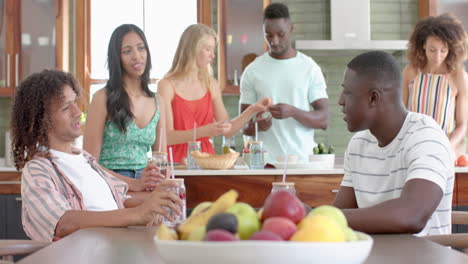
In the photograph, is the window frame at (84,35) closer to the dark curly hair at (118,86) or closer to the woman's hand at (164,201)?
the dark curly hair at (118,86)

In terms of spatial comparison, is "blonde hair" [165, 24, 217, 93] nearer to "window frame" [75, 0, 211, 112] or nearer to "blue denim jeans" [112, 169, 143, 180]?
"blue denim jeans" [112, 169, 143, 180]

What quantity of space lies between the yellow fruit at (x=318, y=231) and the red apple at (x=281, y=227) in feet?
0.05

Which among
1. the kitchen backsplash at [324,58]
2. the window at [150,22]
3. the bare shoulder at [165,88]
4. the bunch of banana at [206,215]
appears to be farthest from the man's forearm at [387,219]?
the window at [150,22]

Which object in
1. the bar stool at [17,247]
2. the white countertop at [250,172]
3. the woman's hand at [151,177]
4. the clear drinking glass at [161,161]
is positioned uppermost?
the clear drinking glass at [161,161]

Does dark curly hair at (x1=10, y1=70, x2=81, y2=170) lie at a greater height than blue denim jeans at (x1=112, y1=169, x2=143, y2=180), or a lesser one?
greater

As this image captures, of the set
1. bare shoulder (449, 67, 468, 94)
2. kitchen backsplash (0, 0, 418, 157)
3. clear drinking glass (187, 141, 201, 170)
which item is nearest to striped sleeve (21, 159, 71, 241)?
clear drinking glass (187, 141, 201, 170)

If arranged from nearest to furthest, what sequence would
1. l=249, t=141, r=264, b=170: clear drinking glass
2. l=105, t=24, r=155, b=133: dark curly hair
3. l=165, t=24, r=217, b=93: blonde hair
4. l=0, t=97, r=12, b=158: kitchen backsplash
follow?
l=105, t=24, r=155, b=133: dark curly hair → l=249, t=141, r=264, b=170: clear drinking glass → l=165, t=24, r=217, b=93: blonde hair → l=0, t=97, r=12, b=158: kitchen backsplash

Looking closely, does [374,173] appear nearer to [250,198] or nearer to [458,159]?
[250,198]

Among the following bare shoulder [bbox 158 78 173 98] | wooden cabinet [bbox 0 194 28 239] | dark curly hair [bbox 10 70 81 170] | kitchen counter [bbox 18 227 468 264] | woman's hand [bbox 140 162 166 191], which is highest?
bare shoulder [bbox 158 78 173 98]

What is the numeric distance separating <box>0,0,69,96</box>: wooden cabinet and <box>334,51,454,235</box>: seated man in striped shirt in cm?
388

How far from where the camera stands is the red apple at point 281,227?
94 cm

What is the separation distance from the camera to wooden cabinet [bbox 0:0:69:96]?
543cm

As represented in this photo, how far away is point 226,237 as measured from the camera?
890 millimetres

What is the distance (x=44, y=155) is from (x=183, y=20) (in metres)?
4.11
